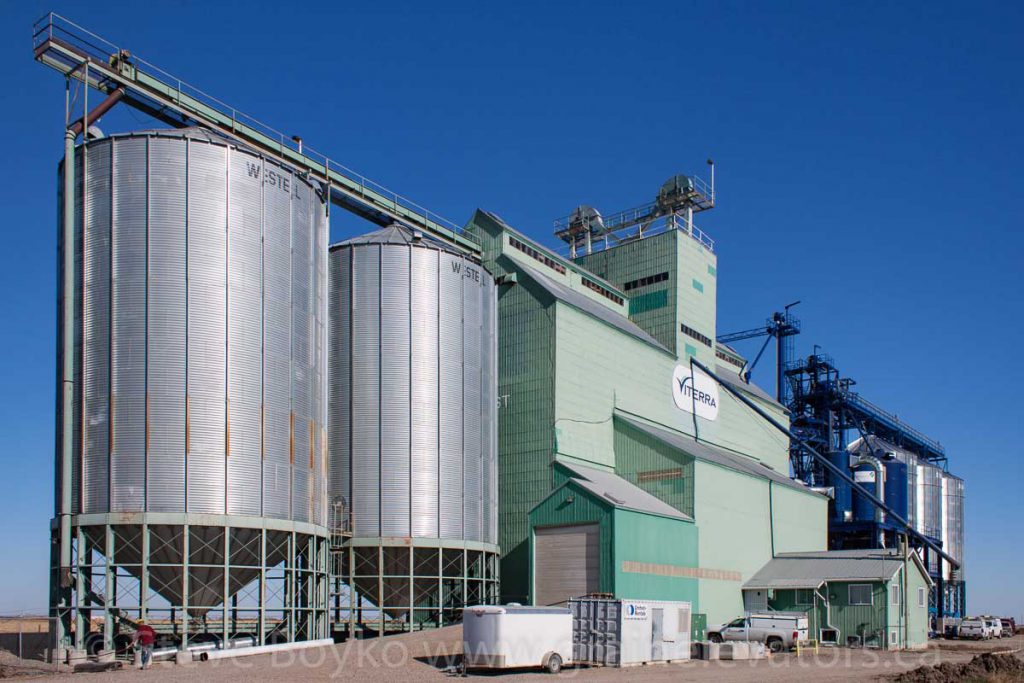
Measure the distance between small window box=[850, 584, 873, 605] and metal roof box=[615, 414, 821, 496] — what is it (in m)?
9.44

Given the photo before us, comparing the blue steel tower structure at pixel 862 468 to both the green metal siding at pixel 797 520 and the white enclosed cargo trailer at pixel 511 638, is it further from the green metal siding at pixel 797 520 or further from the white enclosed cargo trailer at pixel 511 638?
the white enclosed cargo trailer at pixel 511 638

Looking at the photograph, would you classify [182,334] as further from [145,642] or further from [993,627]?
[993,627]

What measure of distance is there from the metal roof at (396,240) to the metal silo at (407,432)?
76 millimetres

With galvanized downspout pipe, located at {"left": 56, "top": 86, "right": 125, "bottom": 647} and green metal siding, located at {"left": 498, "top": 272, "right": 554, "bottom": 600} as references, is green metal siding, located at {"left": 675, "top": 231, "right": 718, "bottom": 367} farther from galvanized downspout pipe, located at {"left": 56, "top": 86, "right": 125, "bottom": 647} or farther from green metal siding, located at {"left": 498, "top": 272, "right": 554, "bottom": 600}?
galvanized downspout pipe, located at {"left": 56, "top": 86, "right": 125, "bottom": 647}

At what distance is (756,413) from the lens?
7406cm

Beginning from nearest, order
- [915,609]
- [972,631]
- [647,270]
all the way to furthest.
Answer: [915,609]
[647,270]
[972,631]

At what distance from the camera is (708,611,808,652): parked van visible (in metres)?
46.8

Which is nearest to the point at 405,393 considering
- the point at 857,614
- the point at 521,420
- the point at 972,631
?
the point at 521,420

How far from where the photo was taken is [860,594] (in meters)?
53.5

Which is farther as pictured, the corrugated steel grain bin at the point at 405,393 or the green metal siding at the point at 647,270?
the green metal siding at the point at 647,270

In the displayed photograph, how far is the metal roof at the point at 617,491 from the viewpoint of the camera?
155 ft

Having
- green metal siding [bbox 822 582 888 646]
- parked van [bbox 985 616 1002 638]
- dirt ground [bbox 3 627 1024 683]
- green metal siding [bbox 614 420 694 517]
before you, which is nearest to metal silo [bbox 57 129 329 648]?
dirt ground [bbox 3 627 1024 683]

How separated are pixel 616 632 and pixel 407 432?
45.3 ft

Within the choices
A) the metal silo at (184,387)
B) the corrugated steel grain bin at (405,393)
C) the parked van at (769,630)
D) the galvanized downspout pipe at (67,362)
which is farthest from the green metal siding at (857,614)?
the galvanized downspout pipe at (67,362)
